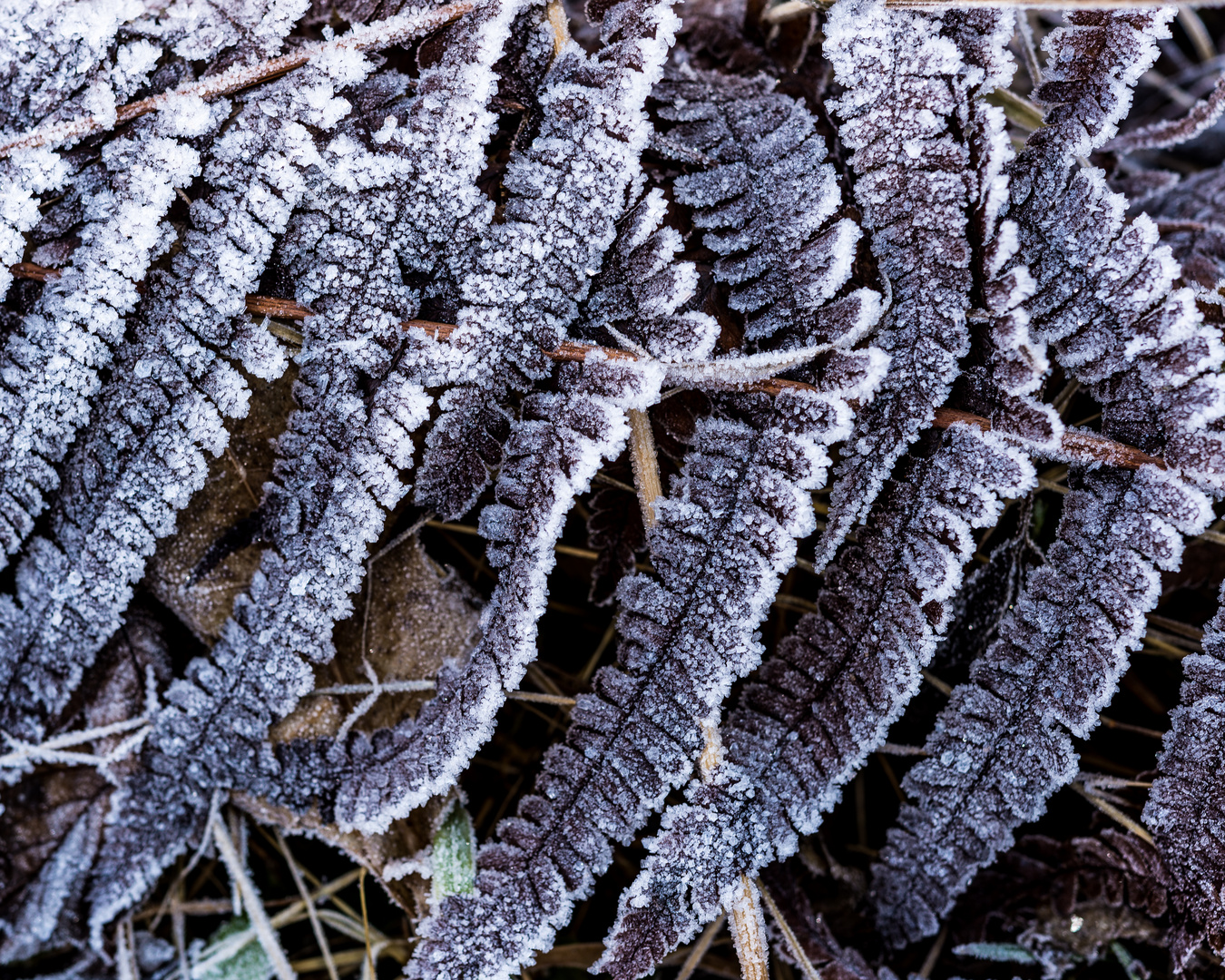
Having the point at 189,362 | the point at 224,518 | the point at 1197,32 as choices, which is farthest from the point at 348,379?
the point at 1197,32

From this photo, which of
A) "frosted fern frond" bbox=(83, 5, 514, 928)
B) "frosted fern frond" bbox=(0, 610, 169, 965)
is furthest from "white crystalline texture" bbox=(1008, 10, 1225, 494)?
"frosted fern frond" bbox=(0, 610, 169, 965)

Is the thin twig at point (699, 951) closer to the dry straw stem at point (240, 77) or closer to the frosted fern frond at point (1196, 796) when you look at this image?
the frosted fern frond at point (1196, 796)

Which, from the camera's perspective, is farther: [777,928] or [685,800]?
[777,928]

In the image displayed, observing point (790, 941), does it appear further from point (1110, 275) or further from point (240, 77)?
point (240, 77)

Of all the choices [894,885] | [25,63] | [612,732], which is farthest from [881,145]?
[25,63]

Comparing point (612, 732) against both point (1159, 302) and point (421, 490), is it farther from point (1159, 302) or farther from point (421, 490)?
point (1159, 302)

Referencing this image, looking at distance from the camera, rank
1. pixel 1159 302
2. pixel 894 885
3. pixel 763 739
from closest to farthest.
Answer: pixel 1159 302 < pixel 763 739 < pixel 894 885

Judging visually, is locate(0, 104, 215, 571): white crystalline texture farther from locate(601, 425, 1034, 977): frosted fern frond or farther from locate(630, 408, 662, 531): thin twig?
locate(601, 425, 1034, 977): frosted fern frond
